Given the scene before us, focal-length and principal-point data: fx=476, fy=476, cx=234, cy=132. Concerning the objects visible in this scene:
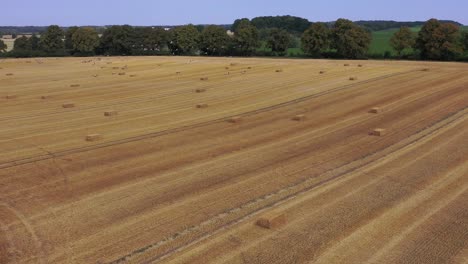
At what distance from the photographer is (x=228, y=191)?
15.9m

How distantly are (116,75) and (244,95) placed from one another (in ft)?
69.8

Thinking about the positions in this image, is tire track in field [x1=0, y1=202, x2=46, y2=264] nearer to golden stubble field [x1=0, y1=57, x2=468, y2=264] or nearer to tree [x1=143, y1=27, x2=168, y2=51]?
golden stubble field [x1=0, y1=57, x2=468, y2=264]

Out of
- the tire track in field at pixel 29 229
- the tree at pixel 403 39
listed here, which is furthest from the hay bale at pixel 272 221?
the tree at pixel 403 39

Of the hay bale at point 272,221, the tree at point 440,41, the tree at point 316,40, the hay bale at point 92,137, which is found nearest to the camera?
the hay bale at point 272,221

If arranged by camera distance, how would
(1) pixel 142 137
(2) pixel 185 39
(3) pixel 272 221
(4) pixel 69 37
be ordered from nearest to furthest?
(3) pixel 272 221, (1) pixel 142 137, (2) pixel 185 39, (4) pixel 69 37

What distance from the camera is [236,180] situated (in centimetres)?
1708

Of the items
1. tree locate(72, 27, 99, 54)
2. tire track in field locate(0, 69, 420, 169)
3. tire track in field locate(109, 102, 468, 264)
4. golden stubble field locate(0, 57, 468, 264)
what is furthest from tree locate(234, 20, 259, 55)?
tire track in field locate(109, 102, 468, 264)

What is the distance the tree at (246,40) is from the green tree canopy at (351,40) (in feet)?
72.1

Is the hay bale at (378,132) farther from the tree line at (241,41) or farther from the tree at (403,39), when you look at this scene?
the tree at (403,39)

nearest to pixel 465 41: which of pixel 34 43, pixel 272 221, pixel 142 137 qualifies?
pixel 142 137

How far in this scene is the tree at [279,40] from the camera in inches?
4011

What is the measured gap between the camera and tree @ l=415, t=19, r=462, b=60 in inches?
2879

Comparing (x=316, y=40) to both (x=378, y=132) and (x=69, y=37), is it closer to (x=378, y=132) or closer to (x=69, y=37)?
(x=69, y=37)

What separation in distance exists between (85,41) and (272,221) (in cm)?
11217
